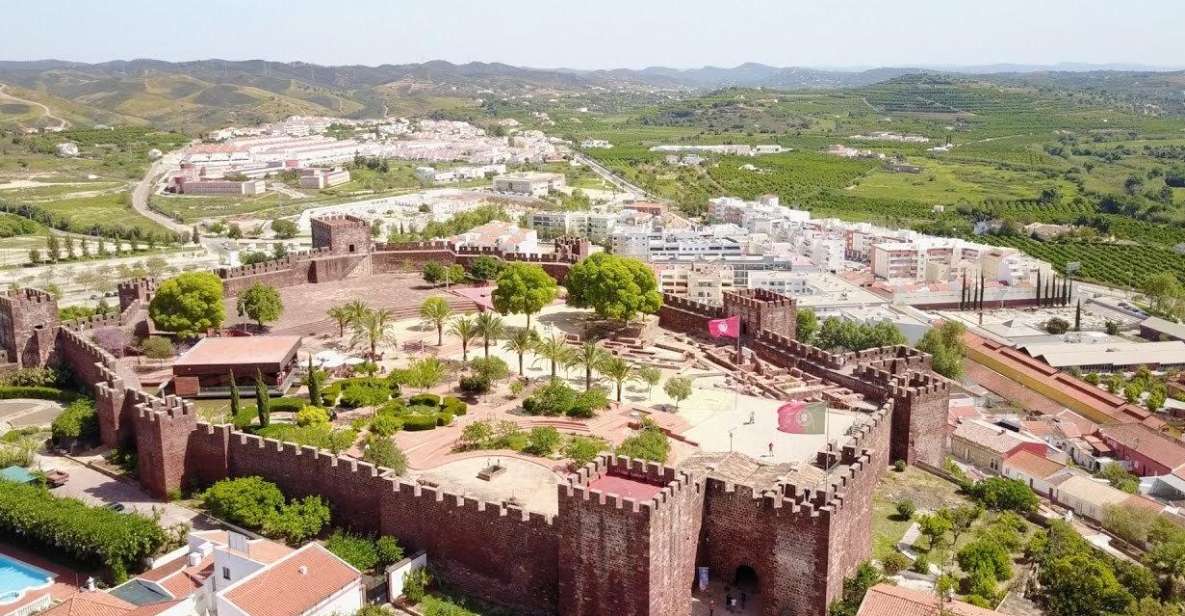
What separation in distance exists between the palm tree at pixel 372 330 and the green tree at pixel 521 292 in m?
4.64

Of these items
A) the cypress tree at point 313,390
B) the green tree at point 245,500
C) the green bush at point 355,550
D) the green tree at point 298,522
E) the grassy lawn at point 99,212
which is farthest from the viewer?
the grassy lawn at point 99,212

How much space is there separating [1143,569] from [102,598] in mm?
22632

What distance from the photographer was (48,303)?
36.8m

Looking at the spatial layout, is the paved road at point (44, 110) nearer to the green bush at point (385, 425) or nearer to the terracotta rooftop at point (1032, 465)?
the green bush at point (385, 425)

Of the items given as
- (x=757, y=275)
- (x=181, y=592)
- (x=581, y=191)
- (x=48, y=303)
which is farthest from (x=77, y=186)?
(x=181, y=592)

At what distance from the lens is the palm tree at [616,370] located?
3341 centimetres

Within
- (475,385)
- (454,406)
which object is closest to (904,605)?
(454,406)

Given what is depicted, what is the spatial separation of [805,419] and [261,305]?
22.9 m

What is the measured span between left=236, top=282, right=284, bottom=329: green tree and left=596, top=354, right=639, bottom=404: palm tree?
14099 mm

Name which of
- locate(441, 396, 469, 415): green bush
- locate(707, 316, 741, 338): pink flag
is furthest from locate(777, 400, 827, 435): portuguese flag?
locate(707, 316, 741, 338): pink flag

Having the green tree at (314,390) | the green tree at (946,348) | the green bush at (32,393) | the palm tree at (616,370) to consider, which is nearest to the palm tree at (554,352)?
the palm tree at (616,370)

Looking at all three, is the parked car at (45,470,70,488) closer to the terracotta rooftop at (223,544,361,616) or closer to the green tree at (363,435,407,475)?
the green tree at (363,435,407,475)

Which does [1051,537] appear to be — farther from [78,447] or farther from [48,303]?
[48,303]

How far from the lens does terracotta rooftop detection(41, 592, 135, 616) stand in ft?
65.6
